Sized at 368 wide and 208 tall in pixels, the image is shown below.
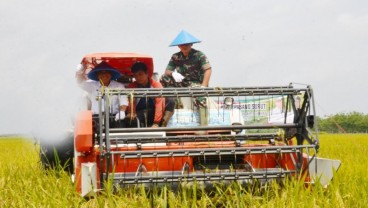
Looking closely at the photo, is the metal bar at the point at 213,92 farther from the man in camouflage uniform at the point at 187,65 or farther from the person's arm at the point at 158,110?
the man in camouflage uniform at the point at 187,65

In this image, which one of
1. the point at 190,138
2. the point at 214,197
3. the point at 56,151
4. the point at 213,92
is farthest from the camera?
the point at 56,151

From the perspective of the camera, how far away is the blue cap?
739 cm

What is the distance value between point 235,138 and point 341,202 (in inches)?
72.9

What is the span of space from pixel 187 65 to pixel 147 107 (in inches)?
58.5

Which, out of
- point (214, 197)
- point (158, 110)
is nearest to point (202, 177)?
point (214, 197)

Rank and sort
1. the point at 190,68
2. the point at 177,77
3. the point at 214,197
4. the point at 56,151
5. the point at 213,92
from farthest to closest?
1. the point at 190,68
2. the point at 177,77
3. the point at 56,151
4. the point at 213,92
5. the point at 214,197

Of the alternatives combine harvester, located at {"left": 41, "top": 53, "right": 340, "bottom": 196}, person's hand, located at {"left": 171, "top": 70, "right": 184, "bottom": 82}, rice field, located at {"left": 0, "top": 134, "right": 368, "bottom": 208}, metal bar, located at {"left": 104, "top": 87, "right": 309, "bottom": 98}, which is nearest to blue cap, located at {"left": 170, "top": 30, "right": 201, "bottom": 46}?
person's hand, located at {"left": 171, "top": 70, "right": 184, "bottom": 82}

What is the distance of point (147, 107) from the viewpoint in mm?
6105

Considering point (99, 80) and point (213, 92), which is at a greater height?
point (99, 80)

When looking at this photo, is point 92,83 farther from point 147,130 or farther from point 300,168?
point 300,168

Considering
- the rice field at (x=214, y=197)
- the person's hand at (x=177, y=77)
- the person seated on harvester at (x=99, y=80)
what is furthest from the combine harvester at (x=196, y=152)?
the person's hand at (x=177, y=77)

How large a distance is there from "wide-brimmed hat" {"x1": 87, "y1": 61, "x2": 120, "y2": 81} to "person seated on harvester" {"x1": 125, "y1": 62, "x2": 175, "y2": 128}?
215 mm

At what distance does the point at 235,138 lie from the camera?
5.33 metres

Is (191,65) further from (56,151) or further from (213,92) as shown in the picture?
(213,92)
